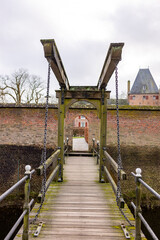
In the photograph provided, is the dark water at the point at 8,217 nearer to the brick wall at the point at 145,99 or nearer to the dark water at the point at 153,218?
the dark water at the point at 153,218

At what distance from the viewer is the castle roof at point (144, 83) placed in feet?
101

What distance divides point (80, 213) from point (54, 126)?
20.0ft

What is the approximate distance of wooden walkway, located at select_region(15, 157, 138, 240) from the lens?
2.29 m

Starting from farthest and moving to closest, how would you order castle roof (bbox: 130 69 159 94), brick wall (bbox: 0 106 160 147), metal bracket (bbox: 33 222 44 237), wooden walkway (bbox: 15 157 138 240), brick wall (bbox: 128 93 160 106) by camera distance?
castle roof (bbox: 130 69 159 94) < brick wall (bbox: 128 93 160 106) < brick wall (bbox: 0 106 160 147) < wooden walkway (bbox: 15 157 138 240) < metal bracket (bbox: 33 222 44 237)

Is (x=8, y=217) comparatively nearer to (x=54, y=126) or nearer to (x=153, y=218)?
(x=54, y=126)

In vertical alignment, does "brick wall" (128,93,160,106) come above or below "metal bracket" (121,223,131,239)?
above

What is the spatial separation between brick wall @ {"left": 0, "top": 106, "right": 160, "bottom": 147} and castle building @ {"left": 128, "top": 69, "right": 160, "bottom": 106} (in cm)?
2365

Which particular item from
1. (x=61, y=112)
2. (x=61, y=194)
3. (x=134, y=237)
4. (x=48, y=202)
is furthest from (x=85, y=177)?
(x=134, y=237)

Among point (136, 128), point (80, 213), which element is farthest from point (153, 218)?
point (80, 213)

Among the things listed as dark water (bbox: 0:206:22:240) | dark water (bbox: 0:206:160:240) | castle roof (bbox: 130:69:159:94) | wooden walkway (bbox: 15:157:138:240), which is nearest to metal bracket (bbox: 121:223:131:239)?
wooden walkway (bbox: 15:157:138:240)

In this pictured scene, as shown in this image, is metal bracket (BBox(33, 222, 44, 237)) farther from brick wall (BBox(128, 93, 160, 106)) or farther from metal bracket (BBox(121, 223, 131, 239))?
brick wall (BBox(128, 93, 160, 106))

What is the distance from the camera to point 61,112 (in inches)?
176

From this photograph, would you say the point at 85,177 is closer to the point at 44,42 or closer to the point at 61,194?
the point at 61,194

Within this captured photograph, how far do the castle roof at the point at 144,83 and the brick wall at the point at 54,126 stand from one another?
24607 mm
